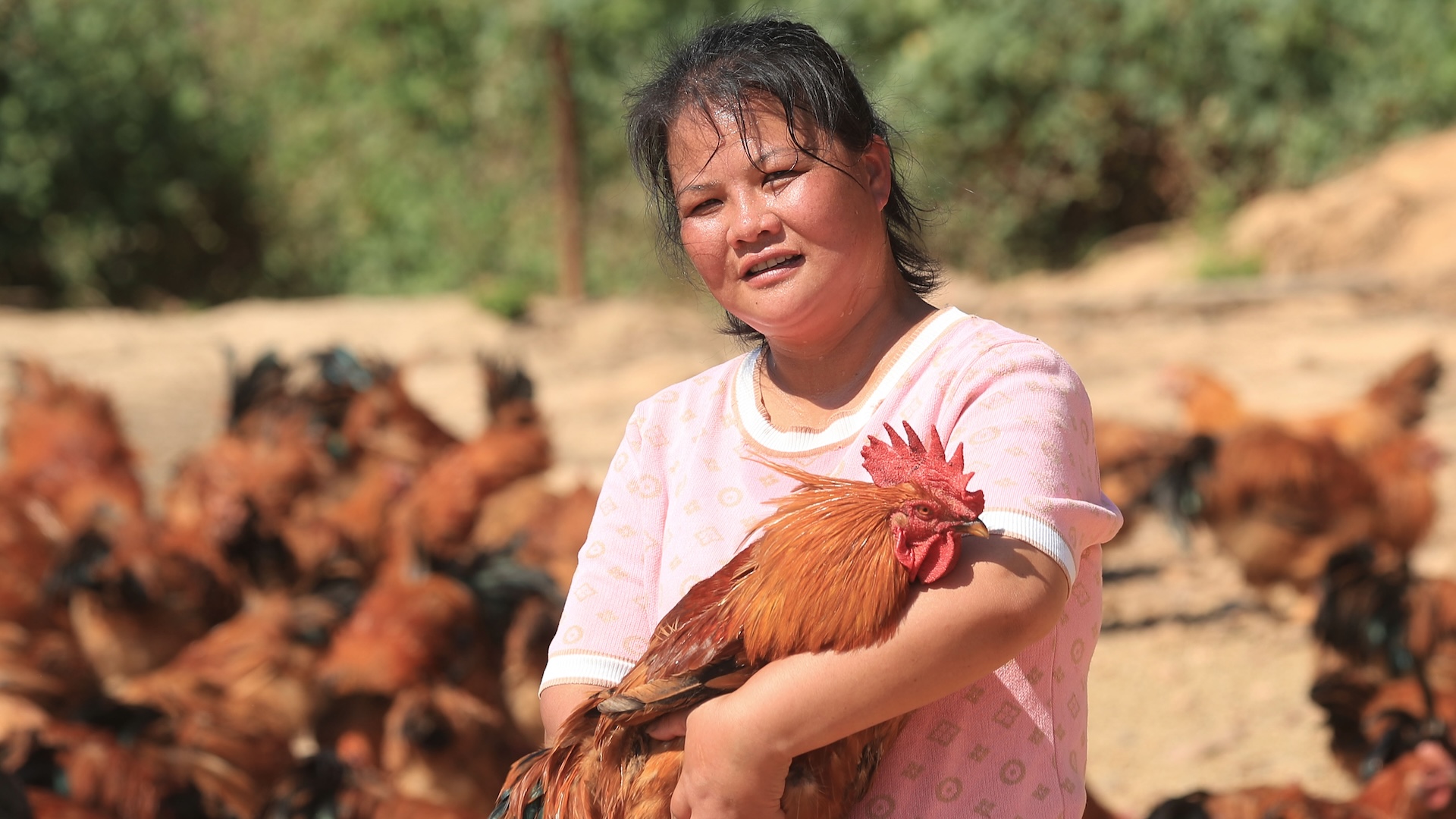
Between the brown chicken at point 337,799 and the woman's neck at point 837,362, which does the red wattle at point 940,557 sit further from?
the brown chicken at point 337,799

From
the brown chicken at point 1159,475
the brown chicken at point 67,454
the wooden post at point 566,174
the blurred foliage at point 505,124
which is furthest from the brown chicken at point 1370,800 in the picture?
the wooden post at point 566,174

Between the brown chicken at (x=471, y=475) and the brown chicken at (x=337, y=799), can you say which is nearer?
the brown chicken at (x=337, y=799)

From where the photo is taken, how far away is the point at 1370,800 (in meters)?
3.59

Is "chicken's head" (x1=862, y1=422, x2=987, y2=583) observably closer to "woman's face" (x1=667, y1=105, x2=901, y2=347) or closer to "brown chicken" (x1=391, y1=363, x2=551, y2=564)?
Answer: "woman's face" (x1=667, y1=105, x2=901, y2=347)

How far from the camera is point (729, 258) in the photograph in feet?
5.33

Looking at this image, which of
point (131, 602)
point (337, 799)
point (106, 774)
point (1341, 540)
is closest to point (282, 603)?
point (131, 602)

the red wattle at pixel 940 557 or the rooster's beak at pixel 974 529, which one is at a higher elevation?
the rooster's beak at pixel 974 529

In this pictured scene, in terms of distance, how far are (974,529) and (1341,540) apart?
233 inches

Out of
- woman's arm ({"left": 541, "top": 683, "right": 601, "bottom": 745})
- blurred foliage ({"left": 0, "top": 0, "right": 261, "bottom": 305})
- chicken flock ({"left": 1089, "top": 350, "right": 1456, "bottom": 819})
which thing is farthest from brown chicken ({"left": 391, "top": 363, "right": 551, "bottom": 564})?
blurred foliage ({"left": 0, "top": 0, "right": 261, "bottom": 305})

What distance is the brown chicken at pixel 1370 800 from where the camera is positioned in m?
3.26

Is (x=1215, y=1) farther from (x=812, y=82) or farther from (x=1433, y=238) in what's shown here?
(x=812, y=82)

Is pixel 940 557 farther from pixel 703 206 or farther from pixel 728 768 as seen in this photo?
pixel 703 206

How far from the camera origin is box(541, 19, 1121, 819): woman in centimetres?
133

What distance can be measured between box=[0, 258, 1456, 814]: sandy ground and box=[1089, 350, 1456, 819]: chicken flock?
434 mm
